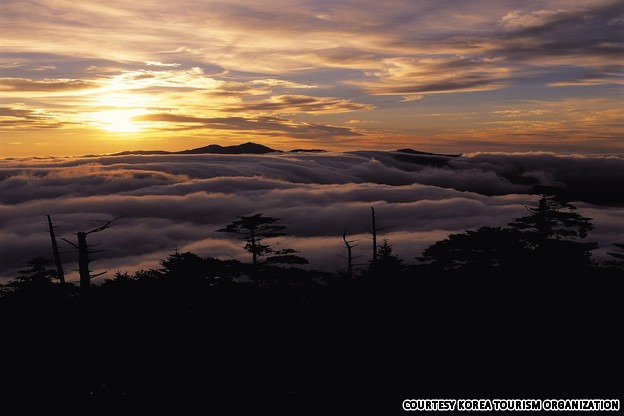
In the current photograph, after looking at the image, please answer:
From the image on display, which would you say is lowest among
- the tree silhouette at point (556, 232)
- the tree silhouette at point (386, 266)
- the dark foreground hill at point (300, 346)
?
the tree silhouette at point (386, 266)

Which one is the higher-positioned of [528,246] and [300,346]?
[528,246]

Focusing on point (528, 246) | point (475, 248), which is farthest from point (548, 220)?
point (475, 248)

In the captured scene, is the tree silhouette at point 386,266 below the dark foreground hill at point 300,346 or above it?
below

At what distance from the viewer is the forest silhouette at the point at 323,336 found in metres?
16.3

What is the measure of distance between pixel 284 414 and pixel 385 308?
54.7 feet

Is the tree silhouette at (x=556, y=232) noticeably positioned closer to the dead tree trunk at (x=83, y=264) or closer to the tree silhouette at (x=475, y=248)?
A: the tree silhouette at (x=475, y=248)

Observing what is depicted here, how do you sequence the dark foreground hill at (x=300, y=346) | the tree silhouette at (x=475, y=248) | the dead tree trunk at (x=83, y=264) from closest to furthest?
the dark foreground hill at (x=300, y=346) < the dead tree trunk at (x=83, y=264) < the tree silhouette at (x=475, y=248)

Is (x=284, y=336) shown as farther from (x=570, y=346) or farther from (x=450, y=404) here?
(x=570, y=346)

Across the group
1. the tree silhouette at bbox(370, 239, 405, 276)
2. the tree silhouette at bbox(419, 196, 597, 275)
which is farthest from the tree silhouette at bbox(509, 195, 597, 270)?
the tree silhouette at bbox(370, 239, 405, 276)

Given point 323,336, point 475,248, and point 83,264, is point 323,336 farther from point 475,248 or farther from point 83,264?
point 475,248

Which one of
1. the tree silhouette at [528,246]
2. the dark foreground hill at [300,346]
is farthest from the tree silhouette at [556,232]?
the dark foreground hill at [300,346]

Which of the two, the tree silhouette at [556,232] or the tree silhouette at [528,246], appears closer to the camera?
the tree silhouette at [556,232]

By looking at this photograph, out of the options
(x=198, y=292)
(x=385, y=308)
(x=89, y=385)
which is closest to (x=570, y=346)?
(x=385, y=308)

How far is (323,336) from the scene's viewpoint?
2409 cm
